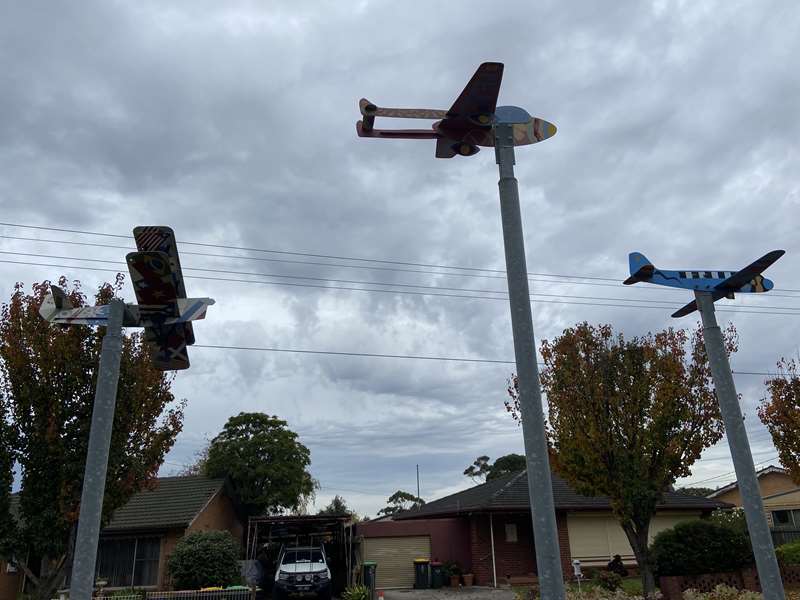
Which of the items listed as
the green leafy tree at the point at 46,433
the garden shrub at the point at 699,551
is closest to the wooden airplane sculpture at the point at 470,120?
the green leafy tree at the point at 46,433

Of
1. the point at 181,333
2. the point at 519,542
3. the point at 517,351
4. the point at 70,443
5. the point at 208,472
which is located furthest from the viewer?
the point at 208,472

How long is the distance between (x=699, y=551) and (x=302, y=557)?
1258 centimetres

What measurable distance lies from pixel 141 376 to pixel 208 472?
21313 millimetres

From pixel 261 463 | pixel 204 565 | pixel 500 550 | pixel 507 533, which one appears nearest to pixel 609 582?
pixel 500 550

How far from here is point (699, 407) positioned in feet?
46.3

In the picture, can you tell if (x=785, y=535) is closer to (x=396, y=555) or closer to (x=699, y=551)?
(x=699, y=551)

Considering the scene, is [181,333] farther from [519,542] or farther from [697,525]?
[519,542]

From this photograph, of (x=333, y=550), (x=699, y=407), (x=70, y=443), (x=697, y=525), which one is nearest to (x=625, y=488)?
(x=699, y=407)

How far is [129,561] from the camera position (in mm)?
22250

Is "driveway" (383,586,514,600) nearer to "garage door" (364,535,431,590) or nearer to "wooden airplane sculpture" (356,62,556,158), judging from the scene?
"garage door" (364,535,431,590)

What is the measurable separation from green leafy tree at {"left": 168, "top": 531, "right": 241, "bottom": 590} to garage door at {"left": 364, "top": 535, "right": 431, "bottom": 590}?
324 inches

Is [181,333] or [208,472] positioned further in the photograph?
[208,472]

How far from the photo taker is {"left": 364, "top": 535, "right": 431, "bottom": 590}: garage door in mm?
25625

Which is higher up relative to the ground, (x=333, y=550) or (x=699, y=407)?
(x=699, y=407)
